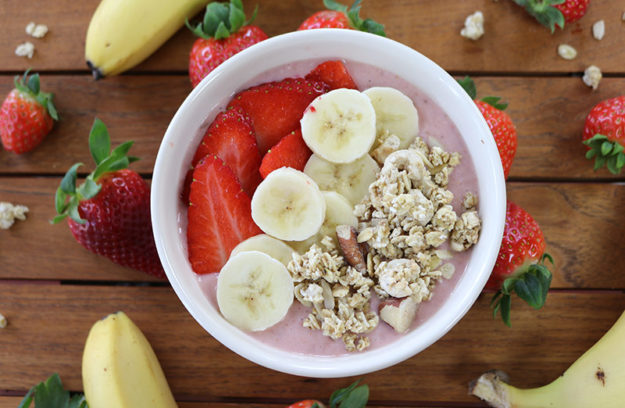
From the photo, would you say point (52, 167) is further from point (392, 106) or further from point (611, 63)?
point (611, 63)

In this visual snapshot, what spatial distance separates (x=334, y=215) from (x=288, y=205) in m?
0.08

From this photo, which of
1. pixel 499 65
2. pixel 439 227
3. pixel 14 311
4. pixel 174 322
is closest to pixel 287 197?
pixel 439 227

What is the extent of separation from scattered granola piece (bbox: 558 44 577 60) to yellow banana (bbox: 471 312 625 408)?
1.73 feet

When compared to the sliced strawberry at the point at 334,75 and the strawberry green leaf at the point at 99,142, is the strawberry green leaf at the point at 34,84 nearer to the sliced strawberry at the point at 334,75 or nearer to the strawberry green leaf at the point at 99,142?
the strawberry green leaf at the point at 99,142

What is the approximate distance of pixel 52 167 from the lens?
1242 mm

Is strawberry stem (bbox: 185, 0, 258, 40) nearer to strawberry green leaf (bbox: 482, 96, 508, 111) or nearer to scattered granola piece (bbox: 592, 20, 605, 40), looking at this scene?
strawberry green leaf (bbox: 482, 96, 508, 111)

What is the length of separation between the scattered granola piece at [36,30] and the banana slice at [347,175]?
0.69m

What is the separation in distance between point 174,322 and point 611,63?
104 centimetres

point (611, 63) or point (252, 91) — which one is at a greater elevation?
point (252, 91)

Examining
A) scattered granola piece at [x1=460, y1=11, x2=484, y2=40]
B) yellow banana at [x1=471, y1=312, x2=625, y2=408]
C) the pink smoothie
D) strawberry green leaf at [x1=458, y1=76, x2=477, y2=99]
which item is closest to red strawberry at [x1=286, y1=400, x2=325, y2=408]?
the pink smoothie

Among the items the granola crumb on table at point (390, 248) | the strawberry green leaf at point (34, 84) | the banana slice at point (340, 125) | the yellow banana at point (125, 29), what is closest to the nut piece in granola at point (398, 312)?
the granola crumb on table at point (390, 248)

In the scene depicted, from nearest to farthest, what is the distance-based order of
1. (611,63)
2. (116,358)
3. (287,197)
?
1. (287,197)
2. (116,358)
3. (611,63)

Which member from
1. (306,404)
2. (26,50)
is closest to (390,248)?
(306,404)

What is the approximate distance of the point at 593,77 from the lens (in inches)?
47.1
